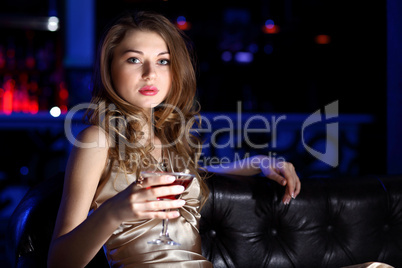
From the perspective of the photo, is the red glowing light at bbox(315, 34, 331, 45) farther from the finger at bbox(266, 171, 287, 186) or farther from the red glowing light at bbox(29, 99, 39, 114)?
the finger at bbox(266, 171, 287, 186)

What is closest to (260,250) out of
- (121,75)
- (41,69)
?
(121,75)

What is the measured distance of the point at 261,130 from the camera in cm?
463

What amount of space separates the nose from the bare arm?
0.71 m

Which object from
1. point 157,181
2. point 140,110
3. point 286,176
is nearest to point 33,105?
point 140,110

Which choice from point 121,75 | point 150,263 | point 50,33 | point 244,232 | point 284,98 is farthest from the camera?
point 284,98

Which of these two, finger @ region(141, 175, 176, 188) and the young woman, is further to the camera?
the young woman

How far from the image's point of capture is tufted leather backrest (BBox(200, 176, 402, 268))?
6.91 ft

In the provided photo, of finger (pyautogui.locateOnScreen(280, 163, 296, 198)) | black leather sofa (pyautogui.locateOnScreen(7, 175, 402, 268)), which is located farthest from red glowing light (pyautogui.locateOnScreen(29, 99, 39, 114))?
finger (pyautogui.locateOnScreen(280, 163, 296, 198))

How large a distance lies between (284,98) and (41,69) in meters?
3.49

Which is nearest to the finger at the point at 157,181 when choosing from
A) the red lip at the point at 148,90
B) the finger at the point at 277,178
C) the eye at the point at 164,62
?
the red lip at the point at 148,90

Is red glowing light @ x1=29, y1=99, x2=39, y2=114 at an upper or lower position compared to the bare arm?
upper

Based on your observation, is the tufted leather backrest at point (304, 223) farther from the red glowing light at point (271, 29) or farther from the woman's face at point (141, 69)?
the red glowing light at point (271, 29)

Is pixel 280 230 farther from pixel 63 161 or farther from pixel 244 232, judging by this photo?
pixel 63 161

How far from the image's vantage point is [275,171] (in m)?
2.14
